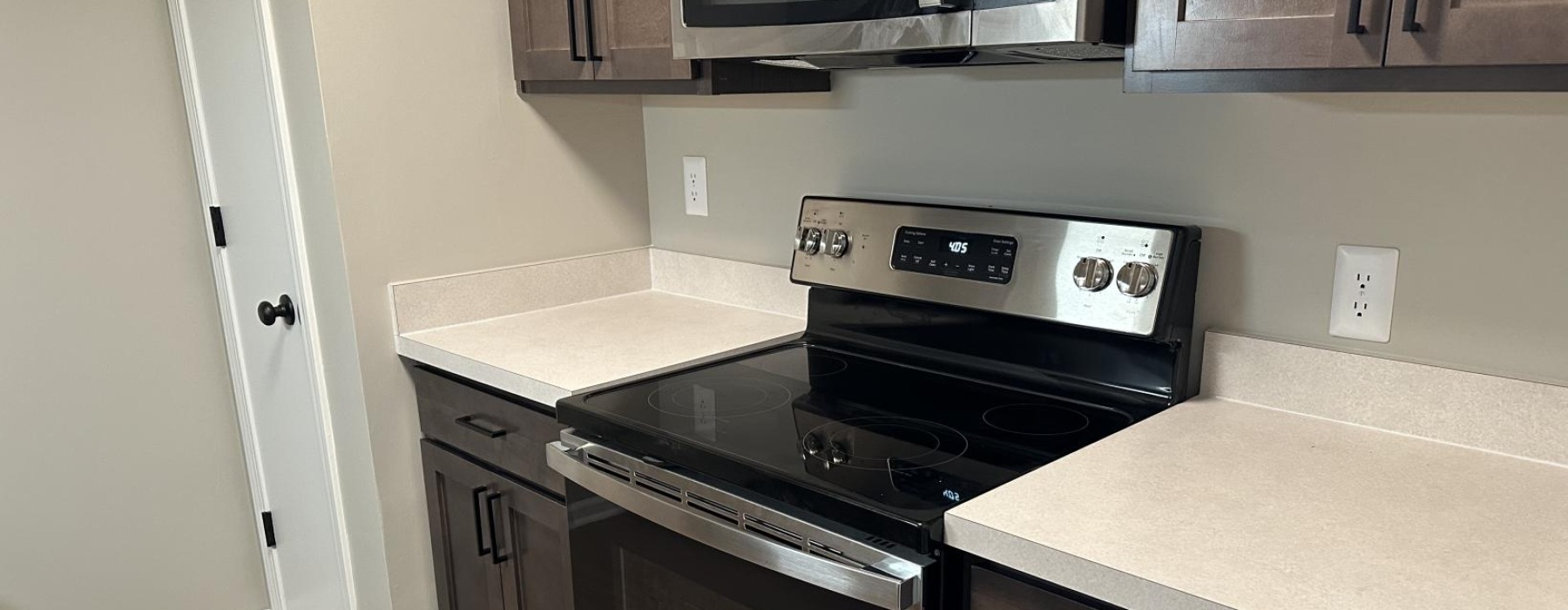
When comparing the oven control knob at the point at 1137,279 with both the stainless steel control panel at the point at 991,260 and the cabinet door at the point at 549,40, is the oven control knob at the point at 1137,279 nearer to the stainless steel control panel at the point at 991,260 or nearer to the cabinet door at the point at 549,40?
the stainless steel control panel at the point at 991,260

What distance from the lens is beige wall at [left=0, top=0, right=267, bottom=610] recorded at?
6.95 ft

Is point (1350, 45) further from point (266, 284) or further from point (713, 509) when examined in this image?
point (266, 284)

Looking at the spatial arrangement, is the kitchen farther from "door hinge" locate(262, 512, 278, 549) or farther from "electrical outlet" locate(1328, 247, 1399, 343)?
"door hinge" locate(262, 512, 278, 549)

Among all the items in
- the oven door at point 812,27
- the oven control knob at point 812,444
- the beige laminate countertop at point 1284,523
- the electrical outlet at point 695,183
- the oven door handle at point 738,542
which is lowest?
the oven door handle at point 738,542

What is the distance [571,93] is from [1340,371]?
4.40 ft

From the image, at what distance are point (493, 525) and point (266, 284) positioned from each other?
0.78 meters

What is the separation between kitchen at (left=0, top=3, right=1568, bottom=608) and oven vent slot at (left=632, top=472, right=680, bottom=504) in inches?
16.2

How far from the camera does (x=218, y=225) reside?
226cm

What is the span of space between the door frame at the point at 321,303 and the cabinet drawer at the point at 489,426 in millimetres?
123

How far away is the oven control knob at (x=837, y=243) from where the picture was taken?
171cm

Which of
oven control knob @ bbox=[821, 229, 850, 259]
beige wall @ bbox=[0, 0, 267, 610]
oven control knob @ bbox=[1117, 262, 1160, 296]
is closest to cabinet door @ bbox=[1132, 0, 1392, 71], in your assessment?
oven control knob @ bbox=[1117, 262, 1160, 296]

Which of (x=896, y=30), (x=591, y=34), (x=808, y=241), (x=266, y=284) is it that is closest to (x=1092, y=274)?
(x=896, y=30)

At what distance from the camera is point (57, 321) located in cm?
219

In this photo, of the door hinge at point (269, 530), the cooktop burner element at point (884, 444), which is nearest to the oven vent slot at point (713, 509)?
the cooktop burner element at point (884, 444)
